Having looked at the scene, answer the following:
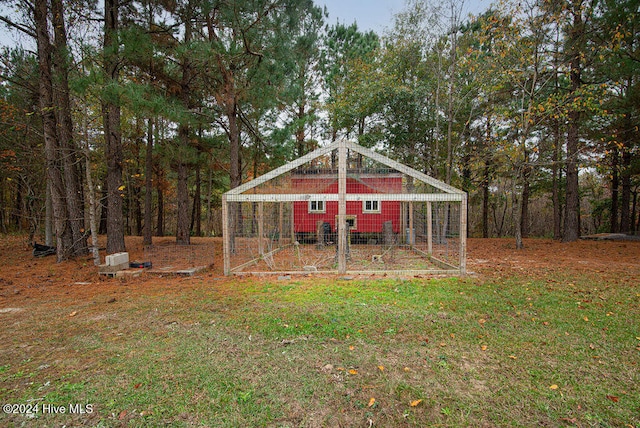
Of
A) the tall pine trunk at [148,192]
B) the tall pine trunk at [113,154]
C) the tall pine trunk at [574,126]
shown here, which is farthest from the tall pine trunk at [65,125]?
the tall pine trunk at [574,126]

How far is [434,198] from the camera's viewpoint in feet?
20.9

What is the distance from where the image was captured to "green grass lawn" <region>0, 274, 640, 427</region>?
7.27 ft

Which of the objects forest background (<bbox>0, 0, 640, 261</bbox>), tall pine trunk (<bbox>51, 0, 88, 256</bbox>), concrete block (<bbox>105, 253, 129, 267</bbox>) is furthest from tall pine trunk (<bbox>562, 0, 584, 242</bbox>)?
tall pine trunk (<bbox>51, 0, 88, 256</bbox>)

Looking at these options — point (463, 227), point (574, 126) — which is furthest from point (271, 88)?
point (574, 126)

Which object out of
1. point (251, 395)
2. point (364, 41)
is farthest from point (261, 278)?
point (364, 41)

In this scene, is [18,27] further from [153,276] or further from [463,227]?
[463,227]

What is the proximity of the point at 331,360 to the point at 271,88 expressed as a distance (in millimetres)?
8758

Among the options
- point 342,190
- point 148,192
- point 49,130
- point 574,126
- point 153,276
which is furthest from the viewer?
point 148,192

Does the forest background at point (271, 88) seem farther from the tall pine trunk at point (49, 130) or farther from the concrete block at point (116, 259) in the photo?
the concrete block at point (116, 259)

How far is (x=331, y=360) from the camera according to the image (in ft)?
9.70

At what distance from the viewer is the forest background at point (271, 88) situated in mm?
7996

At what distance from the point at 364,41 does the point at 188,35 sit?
10114mm

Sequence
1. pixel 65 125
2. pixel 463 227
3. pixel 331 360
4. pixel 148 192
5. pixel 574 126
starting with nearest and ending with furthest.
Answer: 1. pixel 331 360
2. pixel 463 227
3. pixel 65 125
4. pixel 574 126
5. pixel 148 192

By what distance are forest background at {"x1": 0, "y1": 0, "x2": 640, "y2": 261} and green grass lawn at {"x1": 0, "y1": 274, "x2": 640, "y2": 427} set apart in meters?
5.38
